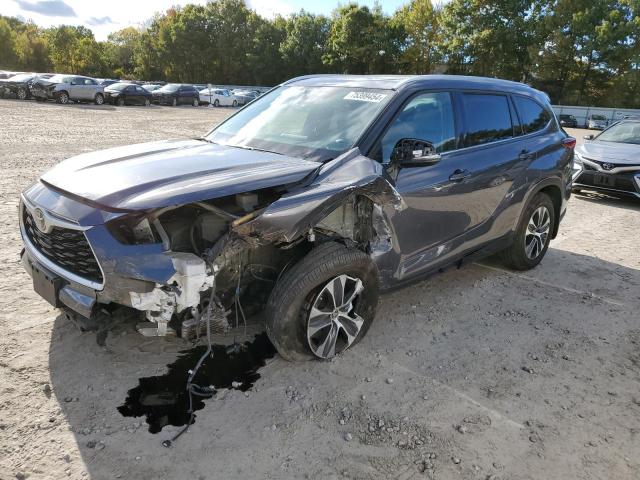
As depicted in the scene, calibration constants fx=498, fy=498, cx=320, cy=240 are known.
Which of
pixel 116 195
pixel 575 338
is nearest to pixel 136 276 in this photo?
→ pixel 116 195

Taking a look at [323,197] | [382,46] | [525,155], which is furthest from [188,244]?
[382,46]

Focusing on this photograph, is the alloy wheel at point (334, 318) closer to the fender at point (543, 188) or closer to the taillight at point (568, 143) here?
the fender at point (543, 188)

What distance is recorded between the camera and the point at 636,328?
4137 mm

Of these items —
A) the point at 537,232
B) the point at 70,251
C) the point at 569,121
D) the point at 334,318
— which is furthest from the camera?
the point at 569,121

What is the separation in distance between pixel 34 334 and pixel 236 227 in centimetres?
187

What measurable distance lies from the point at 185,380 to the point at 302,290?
0.94m

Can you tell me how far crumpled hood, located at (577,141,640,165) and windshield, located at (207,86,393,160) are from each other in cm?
660

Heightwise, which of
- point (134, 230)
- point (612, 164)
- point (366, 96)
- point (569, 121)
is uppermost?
point (366, 96)

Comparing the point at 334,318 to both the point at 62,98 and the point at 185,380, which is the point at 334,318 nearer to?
the point at 185,380

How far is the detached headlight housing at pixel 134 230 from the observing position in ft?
8.57

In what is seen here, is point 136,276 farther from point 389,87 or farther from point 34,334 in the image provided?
point 389,87

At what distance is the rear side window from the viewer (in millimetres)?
4863

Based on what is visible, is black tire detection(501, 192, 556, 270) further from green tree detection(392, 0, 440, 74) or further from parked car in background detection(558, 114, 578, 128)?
green tree detection(392, 0, 440, 74)

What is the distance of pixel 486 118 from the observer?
436cm
